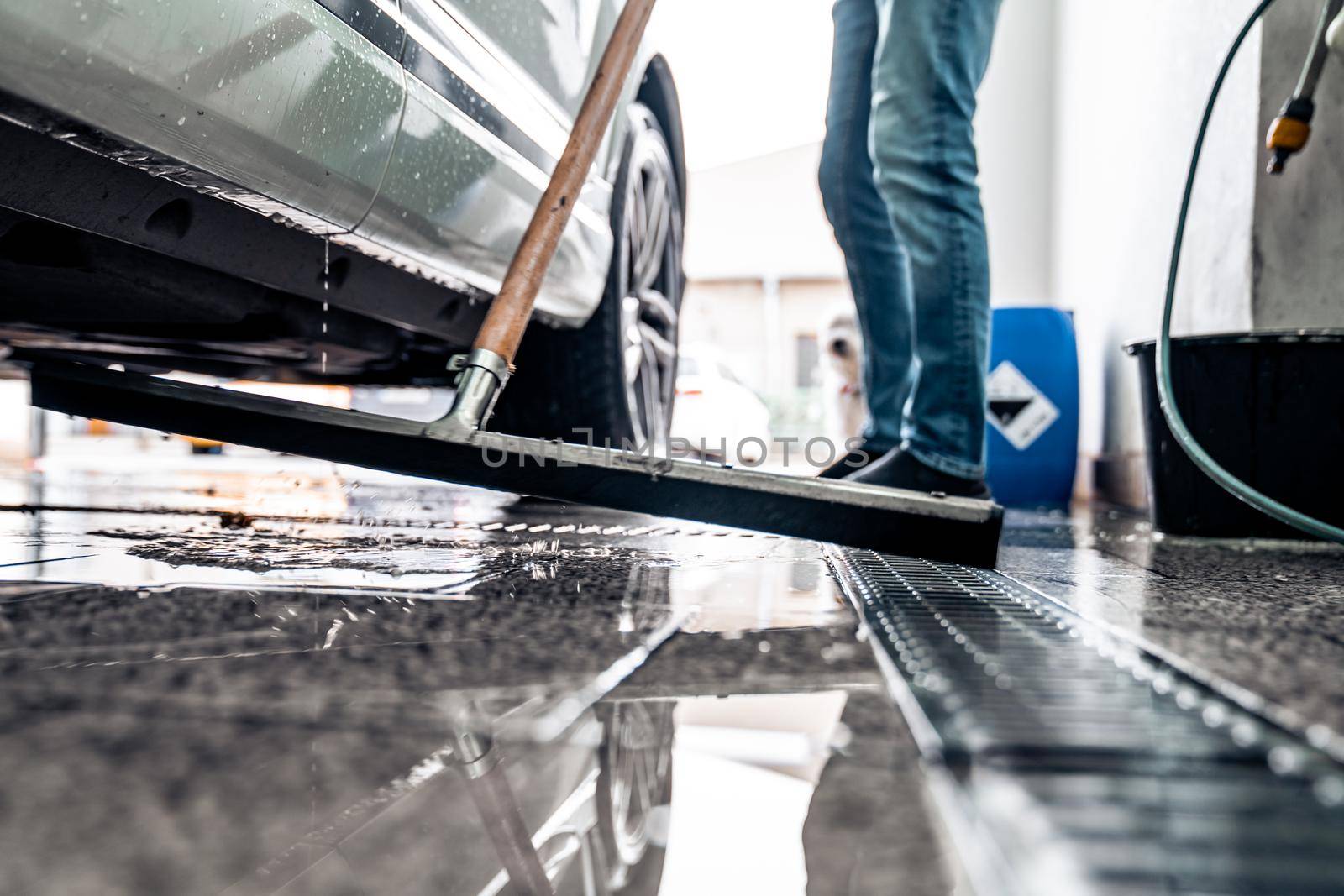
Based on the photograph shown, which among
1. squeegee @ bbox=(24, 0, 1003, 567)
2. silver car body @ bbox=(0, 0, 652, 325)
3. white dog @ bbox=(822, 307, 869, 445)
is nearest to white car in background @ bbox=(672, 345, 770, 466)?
white dog @ bbox=(822, 307, 869, 445)

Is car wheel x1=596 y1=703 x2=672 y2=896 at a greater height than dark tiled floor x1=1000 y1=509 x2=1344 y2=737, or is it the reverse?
dark tiled floor x1=1000 y1=509 x2=1344 y2=737

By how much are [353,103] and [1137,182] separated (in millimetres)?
2504

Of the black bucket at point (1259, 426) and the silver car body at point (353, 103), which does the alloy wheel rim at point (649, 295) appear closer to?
the silver car body at point (353, 103)

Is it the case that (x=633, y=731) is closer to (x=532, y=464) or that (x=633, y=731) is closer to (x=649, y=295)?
(x=532, y=464)

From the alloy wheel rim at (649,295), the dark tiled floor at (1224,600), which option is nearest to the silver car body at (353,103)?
the alloy wheel rim at (649,295)

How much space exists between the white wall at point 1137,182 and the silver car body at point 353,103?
1262 mm

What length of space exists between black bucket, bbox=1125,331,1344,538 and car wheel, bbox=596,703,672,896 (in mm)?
1336

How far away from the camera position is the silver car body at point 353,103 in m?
0.80

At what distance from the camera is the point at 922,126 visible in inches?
58.8

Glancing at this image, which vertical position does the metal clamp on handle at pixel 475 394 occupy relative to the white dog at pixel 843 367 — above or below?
below

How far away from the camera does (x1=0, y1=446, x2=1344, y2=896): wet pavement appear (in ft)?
1.12

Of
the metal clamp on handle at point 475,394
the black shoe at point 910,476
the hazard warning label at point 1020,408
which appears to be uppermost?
the hazard warning label at point 1020,408

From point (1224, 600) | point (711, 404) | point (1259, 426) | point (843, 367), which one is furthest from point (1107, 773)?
point (711, 404)

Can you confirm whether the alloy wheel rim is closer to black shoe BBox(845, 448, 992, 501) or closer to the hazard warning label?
black shoe BBox(845, 448, 992, 501)
